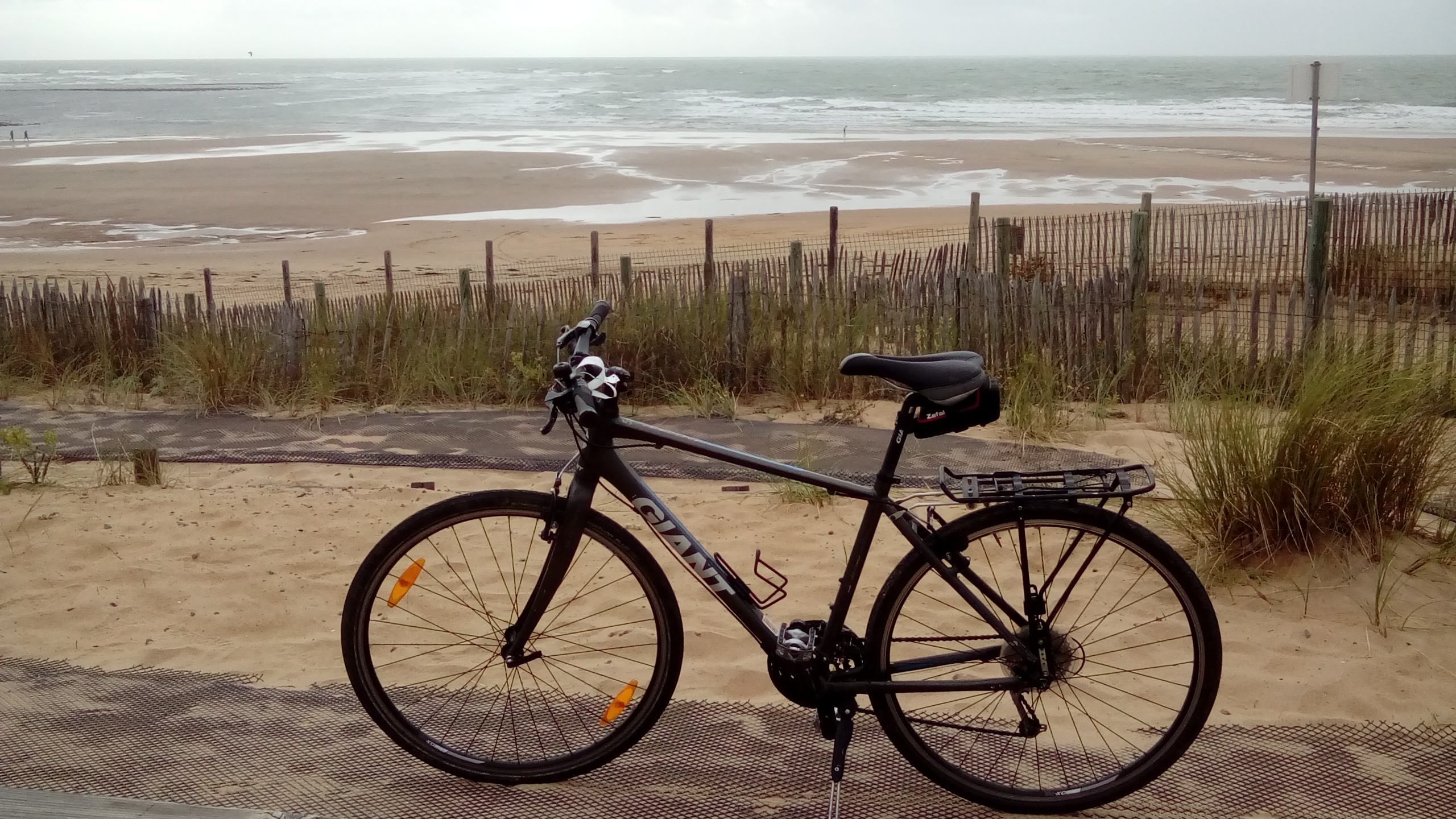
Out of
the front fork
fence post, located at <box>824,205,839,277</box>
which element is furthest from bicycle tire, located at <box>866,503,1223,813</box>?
fence post, located at <box>824,205,839,277</box>

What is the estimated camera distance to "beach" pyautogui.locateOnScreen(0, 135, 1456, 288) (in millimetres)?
17500

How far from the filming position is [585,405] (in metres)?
2.38

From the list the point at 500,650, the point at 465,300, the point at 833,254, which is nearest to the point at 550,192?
the point at 833,254

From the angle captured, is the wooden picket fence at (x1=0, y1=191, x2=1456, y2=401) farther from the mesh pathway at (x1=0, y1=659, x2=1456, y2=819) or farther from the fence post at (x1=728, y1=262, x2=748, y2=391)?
the mesh pathway at (x1=0, y1=659, x2=1456, y2=819)

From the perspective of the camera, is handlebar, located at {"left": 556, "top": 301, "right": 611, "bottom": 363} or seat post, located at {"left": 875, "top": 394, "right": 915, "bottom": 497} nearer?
A: seat post, located at {"left": 875, "top": 394, "right": 915, "bottom": 497}

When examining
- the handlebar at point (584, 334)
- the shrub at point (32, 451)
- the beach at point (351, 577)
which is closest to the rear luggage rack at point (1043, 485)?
the handlebar at point (584, 334)

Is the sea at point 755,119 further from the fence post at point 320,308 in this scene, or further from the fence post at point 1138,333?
the fence post at point 320,308

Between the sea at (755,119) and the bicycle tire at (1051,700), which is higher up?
the sea at (755,119)

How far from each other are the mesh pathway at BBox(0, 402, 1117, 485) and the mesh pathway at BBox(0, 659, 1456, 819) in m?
2.09

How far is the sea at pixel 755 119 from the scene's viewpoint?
22.6 metres

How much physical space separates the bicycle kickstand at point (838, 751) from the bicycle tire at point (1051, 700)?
0.07 meters

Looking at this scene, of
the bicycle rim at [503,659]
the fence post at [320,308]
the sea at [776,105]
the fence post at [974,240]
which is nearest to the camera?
the bicycle rim at [503,659]

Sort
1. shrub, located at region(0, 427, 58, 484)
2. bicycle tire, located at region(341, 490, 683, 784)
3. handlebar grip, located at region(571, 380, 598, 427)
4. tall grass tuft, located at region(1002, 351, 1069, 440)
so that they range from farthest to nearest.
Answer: tall grass tuft, located at region(1002, 351, 1069, 440), shrub, located at region(0, 427, 58, 484), bicycle tire, located at region(341, 490, 683, 784), handlebar grip, located at region(571, 380, 598, 427)

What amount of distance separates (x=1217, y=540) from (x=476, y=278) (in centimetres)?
1184
